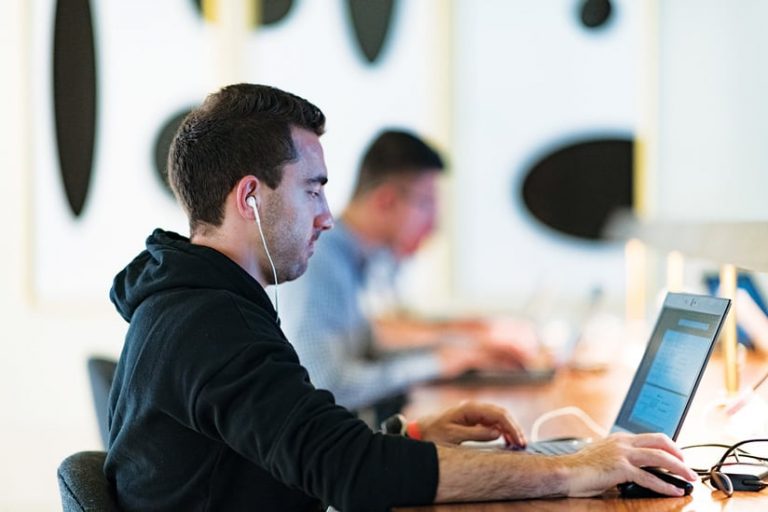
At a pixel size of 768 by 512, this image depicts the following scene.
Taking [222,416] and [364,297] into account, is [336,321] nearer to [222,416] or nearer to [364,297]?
[364,297]

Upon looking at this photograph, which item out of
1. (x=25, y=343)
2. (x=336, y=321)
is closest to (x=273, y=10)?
(x=25, y=343)

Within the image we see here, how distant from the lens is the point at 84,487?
1.63 meters

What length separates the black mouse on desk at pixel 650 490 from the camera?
1571 mm

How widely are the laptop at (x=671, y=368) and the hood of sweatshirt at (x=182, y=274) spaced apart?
0.63 meters

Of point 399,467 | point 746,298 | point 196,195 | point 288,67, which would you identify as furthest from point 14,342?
point 399,467

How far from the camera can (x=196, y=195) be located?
1.79 metres

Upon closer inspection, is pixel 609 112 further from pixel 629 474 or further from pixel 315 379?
pixel 629 474

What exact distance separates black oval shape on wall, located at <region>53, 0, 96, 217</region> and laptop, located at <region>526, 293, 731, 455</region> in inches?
133

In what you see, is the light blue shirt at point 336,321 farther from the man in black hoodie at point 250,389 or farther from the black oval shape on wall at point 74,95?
the black oval shape on wall at point 74,95

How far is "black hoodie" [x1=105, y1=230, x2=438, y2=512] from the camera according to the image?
1454mm

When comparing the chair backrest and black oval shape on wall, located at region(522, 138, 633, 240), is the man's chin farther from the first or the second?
black oval shape on wall, located at region(522, 138, 633, 240)

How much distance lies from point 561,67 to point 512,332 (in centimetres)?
185

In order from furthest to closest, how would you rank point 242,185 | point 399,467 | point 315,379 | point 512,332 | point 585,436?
1. point 512,332
2. point 315,379
3. point 585,436
4. point 242,185
5. point 399,467

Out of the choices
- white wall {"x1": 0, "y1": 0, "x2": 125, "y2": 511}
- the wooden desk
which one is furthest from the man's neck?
white wall {"x1": 0, "y1": 0, "x2": 125, "y2": 511}
